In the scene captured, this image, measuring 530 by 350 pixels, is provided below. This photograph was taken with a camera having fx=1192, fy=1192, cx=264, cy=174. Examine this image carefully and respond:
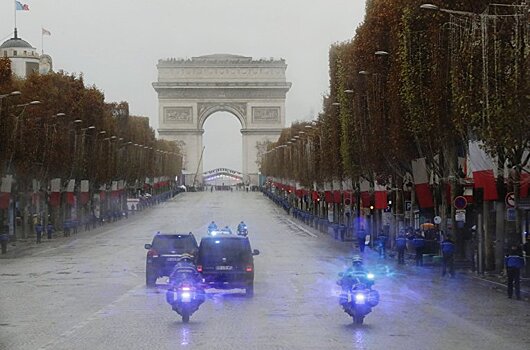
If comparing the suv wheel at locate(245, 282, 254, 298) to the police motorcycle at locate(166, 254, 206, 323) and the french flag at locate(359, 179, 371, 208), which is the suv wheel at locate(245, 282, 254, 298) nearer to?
the police motorcycle at locate(166, 254, 206, 323)

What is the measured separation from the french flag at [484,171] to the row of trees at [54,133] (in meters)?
26.7

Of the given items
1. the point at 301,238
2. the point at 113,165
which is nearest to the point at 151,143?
the point at 113,165

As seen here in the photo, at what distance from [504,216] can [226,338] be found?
23.2 meters

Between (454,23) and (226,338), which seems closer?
(226,338)

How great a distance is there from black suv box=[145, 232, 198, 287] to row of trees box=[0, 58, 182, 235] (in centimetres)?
2666

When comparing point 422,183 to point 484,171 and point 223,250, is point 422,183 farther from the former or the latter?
point 223,250

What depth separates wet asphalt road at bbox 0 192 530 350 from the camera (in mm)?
20125

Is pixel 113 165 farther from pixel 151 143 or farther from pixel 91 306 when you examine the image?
pixel 91 306

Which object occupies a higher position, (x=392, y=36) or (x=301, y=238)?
(x=392, y=36)

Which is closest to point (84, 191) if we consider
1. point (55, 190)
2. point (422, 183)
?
point (55, 190)

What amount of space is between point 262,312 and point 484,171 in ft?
54.2

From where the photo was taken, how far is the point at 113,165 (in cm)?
10788

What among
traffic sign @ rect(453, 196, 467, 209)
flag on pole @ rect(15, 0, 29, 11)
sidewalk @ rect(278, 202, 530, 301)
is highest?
flag on pole @ rect(15, 0, 29, 11)

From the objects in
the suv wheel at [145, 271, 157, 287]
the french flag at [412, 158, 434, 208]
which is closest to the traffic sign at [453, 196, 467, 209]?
the french flag at [412, 158, 434, 208]
